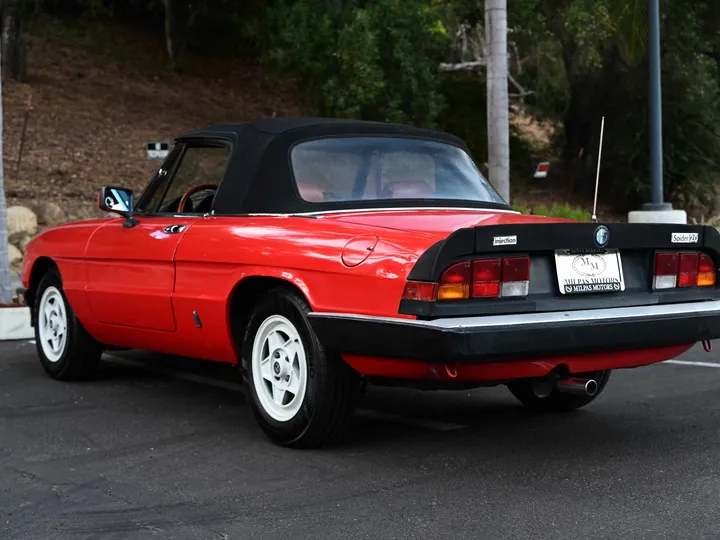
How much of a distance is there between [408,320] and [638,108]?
23.2 meters

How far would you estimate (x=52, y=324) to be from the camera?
7.58 meters

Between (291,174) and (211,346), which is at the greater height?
(291,174)

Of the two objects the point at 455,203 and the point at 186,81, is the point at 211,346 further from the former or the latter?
the point at 186,81

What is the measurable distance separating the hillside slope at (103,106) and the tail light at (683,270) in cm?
1648

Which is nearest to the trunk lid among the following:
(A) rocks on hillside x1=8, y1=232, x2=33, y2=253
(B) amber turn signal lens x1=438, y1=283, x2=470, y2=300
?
(B) amber turn signal lens x1=438, y1=283, x2=470, y2=300

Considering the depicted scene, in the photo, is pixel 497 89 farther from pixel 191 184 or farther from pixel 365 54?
pixel 365 54

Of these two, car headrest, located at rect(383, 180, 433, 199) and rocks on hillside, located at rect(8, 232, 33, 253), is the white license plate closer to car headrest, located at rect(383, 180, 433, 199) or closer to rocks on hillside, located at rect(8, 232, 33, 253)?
car headrest, located at rect(383, 180, 433, 199)

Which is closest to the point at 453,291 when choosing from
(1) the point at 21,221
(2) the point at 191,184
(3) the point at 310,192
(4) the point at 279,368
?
(4) the point at 279,368

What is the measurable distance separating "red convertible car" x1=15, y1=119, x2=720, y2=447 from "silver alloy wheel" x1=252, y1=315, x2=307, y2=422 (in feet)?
0.03

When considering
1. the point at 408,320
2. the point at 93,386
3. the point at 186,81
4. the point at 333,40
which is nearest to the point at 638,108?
the point at 333,40

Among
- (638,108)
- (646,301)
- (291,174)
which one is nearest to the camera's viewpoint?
(646,301)

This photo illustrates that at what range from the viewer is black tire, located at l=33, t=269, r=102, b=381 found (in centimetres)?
726

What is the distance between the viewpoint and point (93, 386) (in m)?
7.31

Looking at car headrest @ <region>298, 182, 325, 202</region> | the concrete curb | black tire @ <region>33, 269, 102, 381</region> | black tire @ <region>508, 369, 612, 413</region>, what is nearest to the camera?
car headrest @ <region>298, 182, 325, 202</region>
